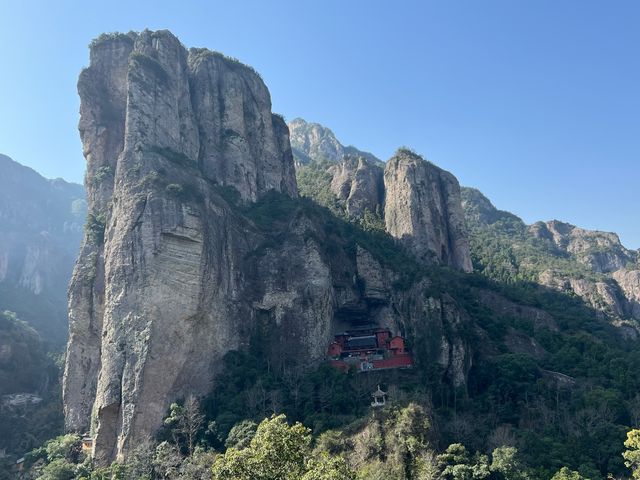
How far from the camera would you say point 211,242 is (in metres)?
46.8

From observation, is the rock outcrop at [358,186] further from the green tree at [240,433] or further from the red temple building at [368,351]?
the green tree at [240,433]

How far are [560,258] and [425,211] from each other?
2062 inches

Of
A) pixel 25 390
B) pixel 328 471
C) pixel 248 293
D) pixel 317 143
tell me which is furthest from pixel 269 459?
pixel 317 143

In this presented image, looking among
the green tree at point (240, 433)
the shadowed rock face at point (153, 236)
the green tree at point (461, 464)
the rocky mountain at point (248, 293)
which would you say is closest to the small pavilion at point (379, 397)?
the rocky mountain at point (248, 293)

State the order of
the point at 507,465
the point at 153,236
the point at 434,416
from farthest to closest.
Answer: the point at 153,236 < the point at 434,416 < the point at 507,465

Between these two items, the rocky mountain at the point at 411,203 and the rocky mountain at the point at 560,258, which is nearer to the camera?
the rocky mountain at the point at 411,203

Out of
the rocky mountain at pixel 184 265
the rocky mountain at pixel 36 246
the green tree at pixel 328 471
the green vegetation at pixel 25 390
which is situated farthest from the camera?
the rocky mountain at pixel 36 246

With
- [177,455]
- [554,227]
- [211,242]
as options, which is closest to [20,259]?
[211,242]

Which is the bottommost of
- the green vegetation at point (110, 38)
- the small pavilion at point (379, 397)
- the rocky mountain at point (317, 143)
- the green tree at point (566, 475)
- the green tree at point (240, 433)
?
the green tree at point (566, 475)

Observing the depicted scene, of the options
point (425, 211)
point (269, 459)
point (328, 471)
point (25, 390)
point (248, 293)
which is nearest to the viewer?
point (328, 471)

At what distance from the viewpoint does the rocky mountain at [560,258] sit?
8781 cm

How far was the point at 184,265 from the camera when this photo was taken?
44.1 meters

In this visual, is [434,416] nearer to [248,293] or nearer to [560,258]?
[248,293]

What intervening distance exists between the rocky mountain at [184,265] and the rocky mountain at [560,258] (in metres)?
36.6
